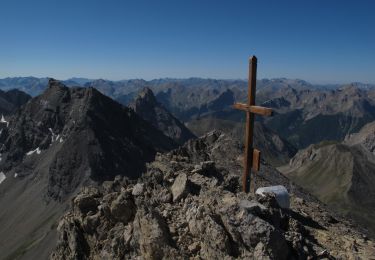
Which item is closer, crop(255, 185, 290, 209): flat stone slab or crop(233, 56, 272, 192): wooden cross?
crop(233, 56, 272, 192): wooden cross

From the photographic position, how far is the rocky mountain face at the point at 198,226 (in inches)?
738

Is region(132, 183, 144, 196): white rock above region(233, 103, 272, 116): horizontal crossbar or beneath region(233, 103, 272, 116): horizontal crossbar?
beneath

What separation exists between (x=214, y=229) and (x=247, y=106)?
6.38 m

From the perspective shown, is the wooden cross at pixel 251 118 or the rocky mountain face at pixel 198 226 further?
the wooden cross at pixel 251 118

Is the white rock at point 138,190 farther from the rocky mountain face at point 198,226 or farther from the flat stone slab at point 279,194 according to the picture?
the flat stone slab at point 279,194

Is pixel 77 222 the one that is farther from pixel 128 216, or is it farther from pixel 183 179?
pixel 183 179

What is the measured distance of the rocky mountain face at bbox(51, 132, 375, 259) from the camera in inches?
738

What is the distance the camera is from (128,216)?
23.8 metres

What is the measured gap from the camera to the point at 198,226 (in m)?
19.8

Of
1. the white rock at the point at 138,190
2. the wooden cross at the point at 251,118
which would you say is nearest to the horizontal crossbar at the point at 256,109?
the wooden cross at the point at 251,118

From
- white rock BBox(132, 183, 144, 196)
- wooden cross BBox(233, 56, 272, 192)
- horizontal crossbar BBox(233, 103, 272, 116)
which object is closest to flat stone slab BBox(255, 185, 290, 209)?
wooden cross BBox(233, 56, 272, 192)

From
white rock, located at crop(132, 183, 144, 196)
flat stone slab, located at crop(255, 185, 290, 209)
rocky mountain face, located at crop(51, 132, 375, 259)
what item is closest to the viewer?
rocky mountain face, located at crop(51, 132, 375, 259)

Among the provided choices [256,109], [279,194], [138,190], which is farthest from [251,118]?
[138,190]

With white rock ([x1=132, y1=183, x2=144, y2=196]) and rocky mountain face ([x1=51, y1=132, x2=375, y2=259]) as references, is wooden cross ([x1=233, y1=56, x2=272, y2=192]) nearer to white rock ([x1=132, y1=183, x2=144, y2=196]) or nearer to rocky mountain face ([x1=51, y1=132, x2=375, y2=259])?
rocky mountain face ([x1=51, y1=132, x2=375, y2=259])
